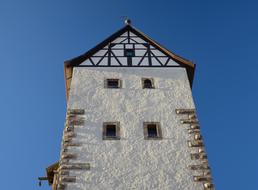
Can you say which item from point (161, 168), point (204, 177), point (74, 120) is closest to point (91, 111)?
point (74, 120)

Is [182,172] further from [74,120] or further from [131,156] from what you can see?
[74,120]

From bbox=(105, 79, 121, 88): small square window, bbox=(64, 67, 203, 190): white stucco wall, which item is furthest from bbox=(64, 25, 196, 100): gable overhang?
bbox=(105, 79, 121, 88): small square window

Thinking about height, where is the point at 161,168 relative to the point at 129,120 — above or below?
below

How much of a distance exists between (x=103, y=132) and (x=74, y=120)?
1.06 meters

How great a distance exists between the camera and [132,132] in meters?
13.9

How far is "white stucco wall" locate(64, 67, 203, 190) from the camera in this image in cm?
1235

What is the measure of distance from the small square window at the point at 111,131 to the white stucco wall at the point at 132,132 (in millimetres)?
138

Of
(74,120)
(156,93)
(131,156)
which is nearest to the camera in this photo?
(131,156)

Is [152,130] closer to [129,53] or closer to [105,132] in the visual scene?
[105,132]

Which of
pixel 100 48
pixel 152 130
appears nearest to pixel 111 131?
pixel 152 130

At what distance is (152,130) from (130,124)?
72cm

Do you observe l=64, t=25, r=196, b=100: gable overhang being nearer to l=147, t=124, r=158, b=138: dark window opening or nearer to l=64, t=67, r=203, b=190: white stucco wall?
l=64, t=67, r=203, b=190: white stucco wall

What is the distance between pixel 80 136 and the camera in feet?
44.6

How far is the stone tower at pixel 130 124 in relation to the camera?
1241 cm
